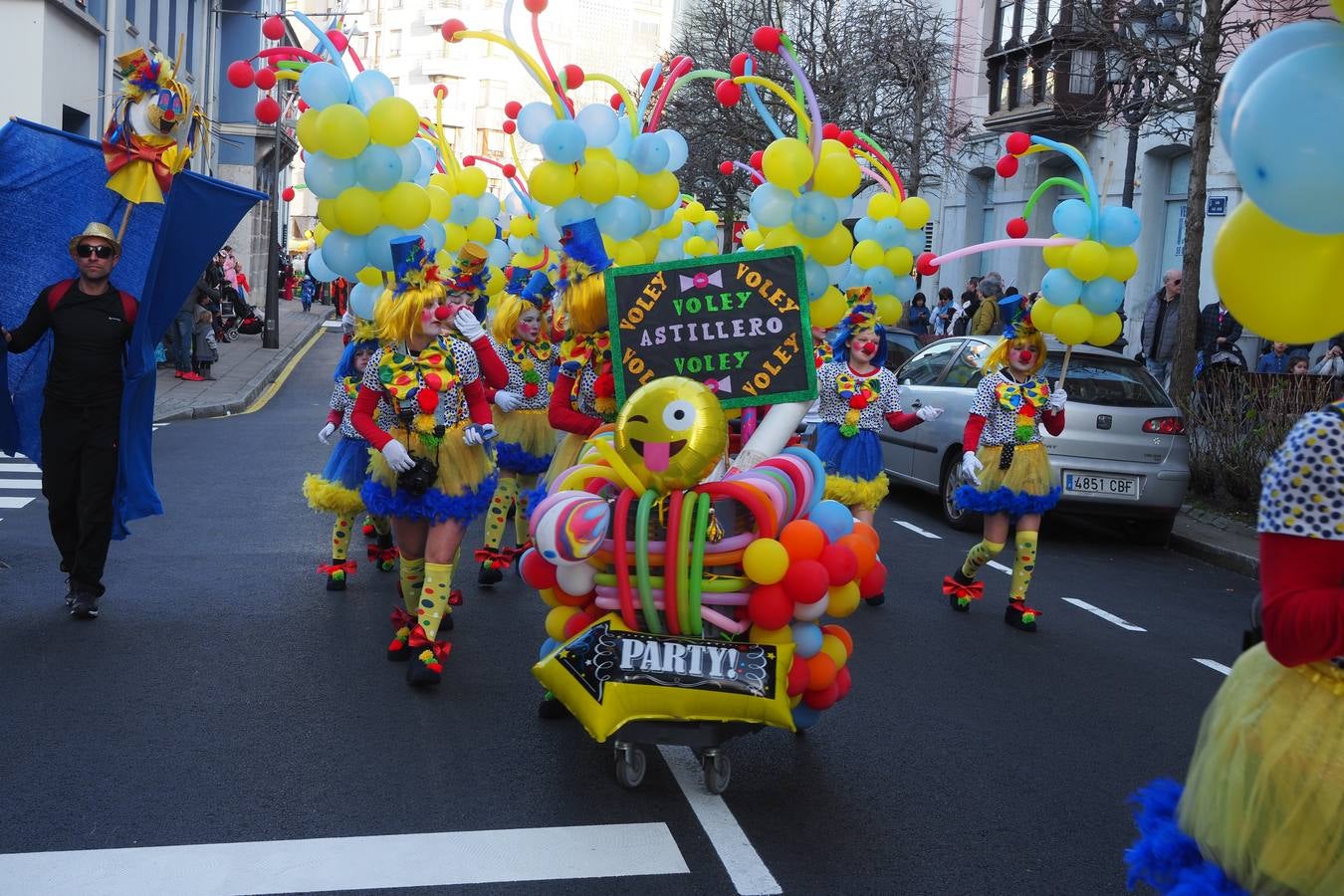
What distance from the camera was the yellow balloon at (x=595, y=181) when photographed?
819 centimetres

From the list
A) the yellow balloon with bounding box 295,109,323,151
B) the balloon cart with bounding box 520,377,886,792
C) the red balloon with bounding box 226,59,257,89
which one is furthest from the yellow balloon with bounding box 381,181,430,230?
the balloon cart with bounding box 520,377,886,792

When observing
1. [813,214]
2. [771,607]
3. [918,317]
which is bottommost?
[771,607]

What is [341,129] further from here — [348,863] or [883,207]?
[348,863]

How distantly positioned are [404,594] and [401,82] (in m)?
103

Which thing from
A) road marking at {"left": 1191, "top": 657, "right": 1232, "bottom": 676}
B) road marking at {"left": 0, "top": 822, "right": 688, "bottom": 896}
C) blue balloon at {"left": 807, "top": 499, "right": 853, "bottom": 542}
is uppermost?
blue balloon at {"left": 807, "top": 499, "right": 853, "bottom": 542}

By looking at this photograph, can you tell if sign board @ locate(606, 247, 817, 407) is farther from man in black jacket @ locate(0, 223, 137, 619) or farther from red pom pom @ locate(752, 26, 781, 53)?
man in black jacket @ locate(0, 223, 137, 619)

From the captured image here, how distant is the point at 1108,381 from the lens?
38.2 feet

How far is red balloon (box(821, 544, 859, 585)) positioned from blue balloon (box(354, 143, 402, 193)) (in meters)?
3.52

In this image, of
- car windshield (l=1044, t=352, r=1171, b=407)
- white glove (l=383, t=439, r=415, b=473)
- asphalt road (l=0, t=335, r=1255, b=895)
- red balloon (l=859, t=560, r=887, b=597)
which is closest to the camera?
asphalt road (l=0, t=335, r=1255, b=895)

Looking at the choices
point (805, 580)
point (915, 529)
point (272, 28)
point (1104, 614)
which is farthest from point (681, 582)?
point (915, 529)

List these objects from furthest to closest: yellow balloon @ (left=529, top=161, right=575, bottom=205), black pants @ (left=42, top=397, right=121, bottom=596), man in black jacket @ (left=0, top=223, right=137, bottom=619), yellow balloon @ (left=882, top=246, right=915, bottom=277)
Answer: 1. yellow balloon @ (left=882, top=246, right=915, bottom=277)
2. yellow balloon @ (left=529, top=161, right=575, bottom=205)
3. black pants @ (left=42, top=397, right=121, bottom=596)
4. man in black jacket @ (left=0, top=223, right=137, bottom=619)

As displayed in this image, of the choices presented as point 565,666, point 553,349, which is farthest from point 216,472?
point 565,666

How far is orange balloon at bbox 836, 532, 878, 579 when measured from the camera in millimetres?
5117

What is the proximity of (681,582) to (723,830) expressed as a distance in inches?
32.2
